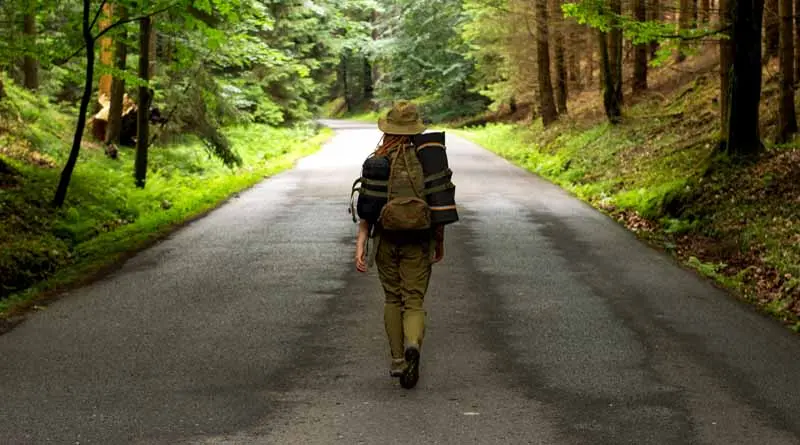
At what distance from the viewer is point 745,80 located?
14.7 metres

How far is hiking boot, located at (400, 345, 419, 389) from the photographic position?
6289 millimetres

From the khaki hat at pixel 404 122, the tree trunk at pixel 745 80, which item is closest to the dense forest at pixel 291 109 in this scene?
the tree trunk at pixel 745 80

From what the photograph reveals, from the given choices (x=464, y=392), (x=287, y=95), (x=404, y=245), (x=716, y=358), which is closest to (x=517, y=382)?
(x=464, y=392)

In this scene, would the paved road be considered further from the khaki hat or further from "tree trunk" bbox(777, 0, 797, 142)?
"tree trunk" bbox(777, 0, 797, 142)

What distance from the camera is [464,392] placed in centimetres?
631

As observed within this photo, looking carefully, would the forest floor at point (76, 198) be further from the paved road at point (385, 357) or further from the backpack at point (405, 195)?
the backpack at point (405, 195)

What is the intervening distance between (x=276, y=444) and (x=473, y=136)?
38.4 metres

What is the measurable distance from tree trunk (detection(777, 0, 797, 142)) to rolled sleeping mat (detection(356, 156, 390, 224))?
440 inches

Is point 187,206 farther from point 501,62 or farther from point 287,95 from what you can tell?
point 501,62

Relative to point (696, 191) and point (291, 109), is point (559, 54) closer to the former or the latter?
point (291, 109)

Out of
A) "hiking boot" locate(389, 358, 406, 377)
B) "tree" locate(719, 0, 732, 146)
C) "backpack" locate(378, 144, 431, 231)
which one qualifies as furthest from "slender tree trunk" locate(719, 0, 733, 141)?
"hiking boot" locate(389, 358, 406, 377)

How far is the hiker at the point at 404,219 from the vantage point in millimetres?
6348

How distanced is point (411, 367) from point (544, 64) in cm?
2674

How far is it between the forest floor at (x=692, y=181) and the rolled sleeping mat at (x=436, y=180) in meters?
4.05
